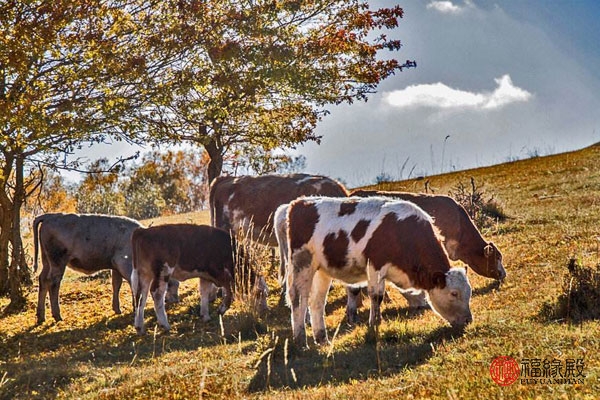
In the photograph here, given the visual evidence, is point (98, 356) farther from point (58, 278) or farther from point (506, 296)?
point (506, 296)

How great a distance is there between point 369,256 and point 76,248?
9610 millimetres

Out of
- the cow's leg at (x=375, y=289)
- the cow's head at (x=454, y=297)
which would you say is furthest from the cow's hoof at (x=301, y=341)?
the cow's head at (x=454, y=297)

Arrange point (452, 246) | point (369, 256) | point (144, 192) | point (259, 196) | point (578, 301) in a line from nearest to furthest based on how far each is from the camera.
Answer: point (578, 301) < point (369, 256) < point (452, 246) < point (259, 196) < point (144, 192)

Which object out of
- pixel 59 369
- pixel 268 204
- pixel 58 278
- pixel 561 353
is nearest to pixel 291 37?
pixel 268 204

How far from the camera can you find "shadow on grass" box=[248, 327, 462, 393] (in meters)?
8.40

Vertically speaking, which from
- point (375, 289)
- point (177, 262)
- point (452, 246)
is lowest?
point (375, 289)

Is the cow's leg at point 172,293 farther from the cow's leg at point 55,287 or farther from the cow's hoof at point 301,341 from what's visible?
the cow's hoof at point 301,341

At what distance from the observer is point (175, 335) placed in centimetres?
1408

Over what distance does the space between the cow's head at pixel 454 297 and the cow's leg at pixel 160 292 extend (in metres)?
6.41

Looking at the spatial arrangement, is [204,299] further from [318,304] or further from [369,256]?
[369,256]

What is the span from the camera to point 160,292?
14586 mm

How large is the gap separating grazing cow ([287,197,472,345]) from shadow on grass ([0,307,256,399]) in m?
1.91

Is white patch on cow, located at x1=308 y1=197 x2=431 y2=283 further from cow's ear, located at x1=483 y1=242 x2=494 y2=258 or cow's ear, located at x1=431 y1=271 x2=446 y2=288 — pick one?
cow's ear, located at x1=483 y1=242 x2=494 y2=258

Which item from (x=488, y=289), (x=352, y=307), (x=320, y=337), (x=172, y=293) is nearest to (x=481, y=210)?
(x=488, y=289)
